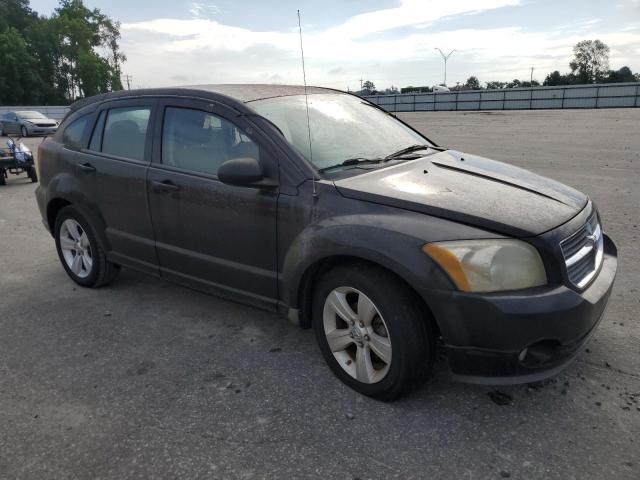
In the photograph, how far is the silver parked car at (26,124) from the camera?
2688cm

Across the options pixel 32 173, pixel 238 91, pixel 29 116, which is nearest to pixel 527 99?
pixel 29 116

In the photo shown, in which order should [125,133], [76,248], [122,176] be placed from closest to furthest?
[122,176] → [125,133] → [76,248]

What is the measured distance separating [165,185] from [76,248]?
5.28 ft

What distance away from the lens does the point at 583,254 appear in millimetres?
2795

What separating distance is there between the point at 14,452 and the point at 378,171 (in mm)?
2436

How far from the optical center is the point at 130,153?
13.2 ft

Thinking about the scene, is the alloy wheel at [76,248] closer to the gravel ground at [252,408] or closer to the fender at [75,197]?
the fender at [75,197]

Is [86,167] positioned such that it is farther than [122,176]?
Yes

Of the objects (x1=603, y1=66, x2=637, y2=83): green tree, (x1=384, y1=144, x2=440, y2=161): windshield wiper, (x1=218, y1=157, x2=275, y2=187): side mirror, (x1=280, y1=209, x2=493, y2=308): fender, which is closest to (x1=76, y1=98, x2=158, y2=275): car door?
(x1=218, y1=157, x2=275, y2=187): side mirror

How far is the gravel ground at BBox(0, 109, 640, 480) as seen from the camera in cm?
244

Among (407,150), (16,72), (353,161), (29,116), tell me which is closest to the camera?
(353,161)

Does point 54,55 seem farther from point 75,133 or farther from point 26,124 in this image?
point 75,133

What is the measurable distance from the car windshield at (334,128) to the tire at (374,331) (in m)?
0.77

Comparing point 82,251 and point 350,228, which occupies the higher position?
point 350,228
